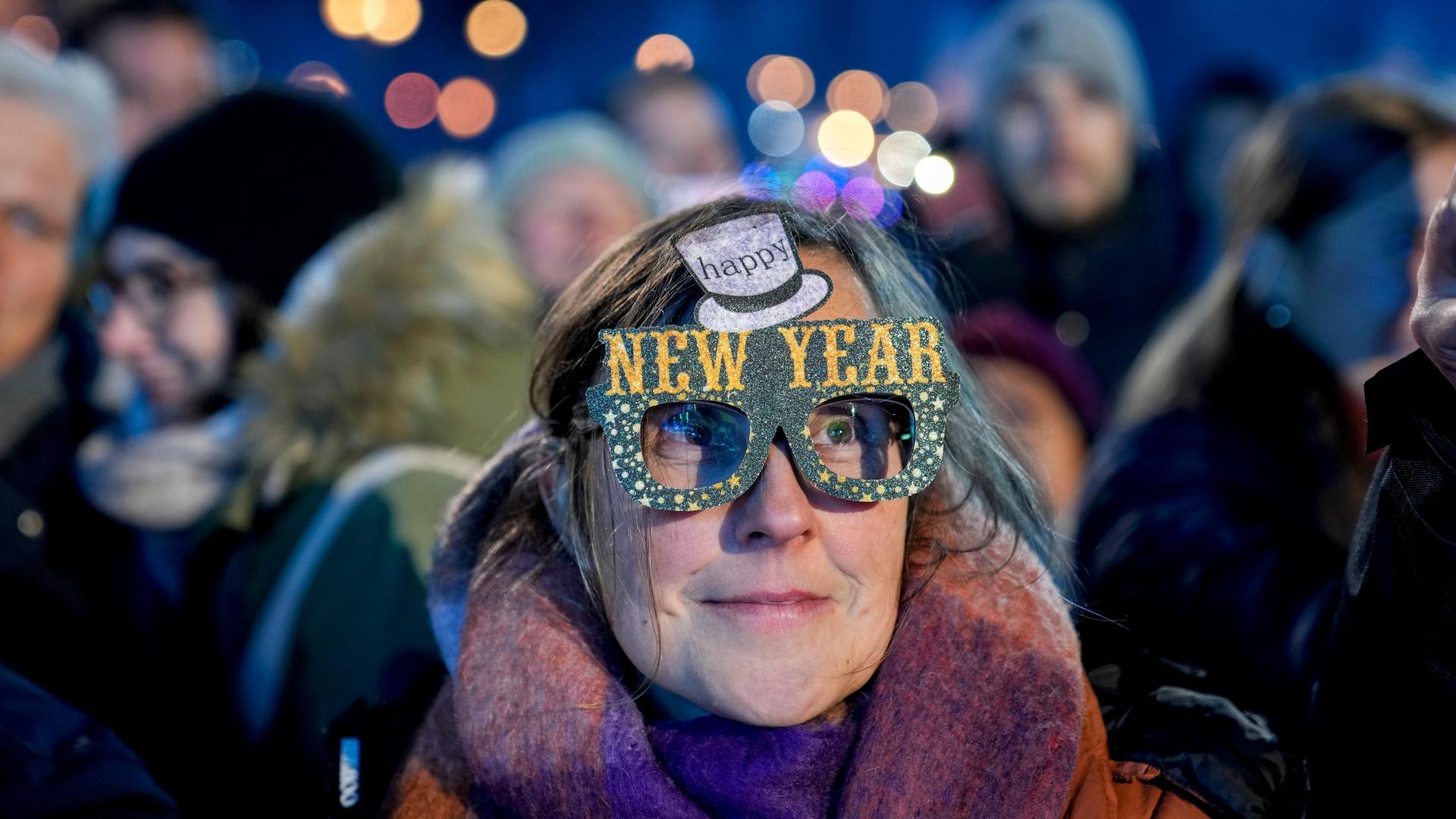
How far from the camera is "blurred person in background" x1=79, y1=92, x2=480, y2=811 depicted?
2.70m

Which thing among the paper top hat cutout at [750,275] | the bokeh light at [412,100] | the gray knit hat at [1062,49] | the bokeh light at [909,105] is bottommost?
the paper top hat cutout at [750,275]

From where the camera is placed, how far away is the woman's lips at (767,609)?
1680mm

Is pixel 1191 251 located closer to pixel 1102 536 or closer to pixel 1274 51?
pixel 1274 51

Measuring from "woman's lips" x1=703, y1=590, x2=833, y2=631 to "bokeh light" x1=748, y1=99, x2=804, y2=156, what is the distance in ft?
32.7

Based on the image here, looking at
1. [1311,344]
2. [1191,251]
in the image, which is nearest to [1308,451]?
[1311,344]

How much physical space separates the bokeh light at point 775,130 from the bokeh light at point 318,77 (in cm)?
369

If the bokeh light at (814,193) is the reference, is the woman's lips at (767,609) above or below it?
below

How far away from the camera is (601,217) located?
5203 millimetres

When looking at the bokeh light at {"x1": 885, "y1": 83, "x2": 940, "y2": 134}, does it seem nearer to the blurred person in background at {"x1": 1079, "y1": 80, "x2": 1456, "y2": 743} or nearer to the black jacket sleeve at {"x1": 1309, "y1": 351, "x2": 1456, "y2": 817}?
the blurred person in background at {"x1": 1079, "y1": 80, "x2": 1456, "y2": 743}

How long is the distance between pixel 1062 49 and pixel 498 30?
385 inches

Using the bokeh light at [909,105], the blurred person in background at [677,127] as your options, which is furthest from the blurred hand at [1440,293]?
the bokeh light at [909,105]

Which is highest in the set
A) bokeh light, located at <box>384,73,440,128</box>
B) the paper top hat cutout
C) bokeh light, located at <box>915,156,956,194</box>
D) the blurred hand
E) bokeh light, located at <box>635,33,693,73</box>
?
bokeh light, located at <box>635,33,693,73</box>

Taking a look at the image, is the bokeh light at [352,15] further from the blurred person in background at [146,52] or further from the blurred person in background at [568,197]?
the blurred person in background at [568,197]

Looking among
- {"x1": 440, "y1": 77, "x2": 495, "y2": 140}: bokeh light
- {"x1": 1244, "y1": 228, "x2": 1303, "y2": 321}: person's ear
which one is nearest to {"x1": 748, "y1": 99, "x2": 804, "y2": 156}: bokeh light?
{"x1": 440, "y1": 77, "x2": 495, "y2": 140}: bokeh light
